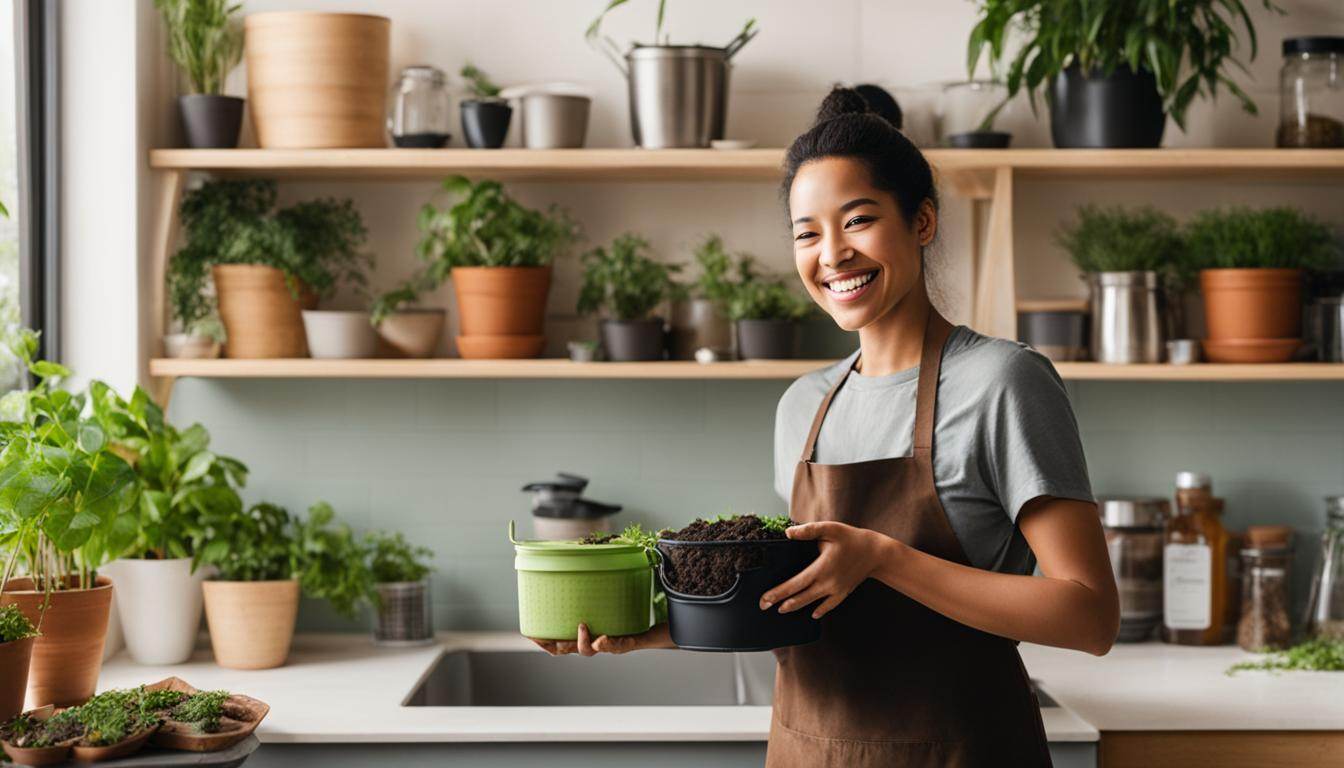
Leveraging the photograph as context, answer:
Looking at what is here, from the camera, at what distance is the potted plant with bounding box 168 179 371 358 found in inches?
105

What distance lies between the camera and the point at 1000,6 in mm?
2518

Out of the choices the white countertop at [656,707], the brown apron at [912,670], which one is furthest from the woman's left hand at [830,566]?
the white countertop at [656,707]

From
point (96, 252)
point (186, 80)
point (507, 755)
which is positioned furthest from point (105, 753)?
point (186, 80)

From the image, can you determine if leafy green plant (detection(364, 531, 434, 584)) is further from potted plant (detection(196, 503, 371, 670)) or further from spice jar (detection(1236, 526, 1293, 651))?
spice jar (detection(1236, 526, 1293, 651))

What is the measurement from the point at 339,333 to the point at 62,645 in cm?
84

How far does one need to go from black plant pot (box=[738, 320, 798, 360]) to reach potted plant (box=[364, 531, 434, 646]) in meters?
0.84

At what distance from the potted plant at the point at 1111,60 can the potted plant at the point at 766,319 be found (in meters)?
0.61

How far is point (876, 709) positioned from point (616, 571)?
1.24 ft

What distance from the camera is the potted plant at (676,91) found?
2551 millimetres

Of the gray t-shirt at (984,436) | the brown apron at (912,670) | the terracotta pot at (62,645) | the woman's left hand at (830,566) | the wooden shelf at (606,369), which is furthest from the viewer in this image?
the wooden shelf at (606,369)

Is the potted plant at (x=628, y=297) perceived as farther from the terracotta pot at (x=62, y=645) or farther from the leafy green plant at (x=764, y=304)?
the terracotta pot at (x=62, y=645)

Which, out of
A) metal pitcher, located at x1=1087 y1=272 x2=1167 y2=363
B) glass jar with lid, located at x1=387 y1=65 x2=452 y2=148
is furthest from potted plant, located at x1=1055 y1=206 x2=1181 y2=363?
glass jar with lid, located at x1=387 y1=65 x2=452 y2=148

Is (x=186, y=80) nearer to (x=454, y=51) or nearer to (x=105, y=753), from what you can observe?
(x=454, y=51)

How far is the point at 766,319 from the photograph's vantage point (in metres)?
2.63
